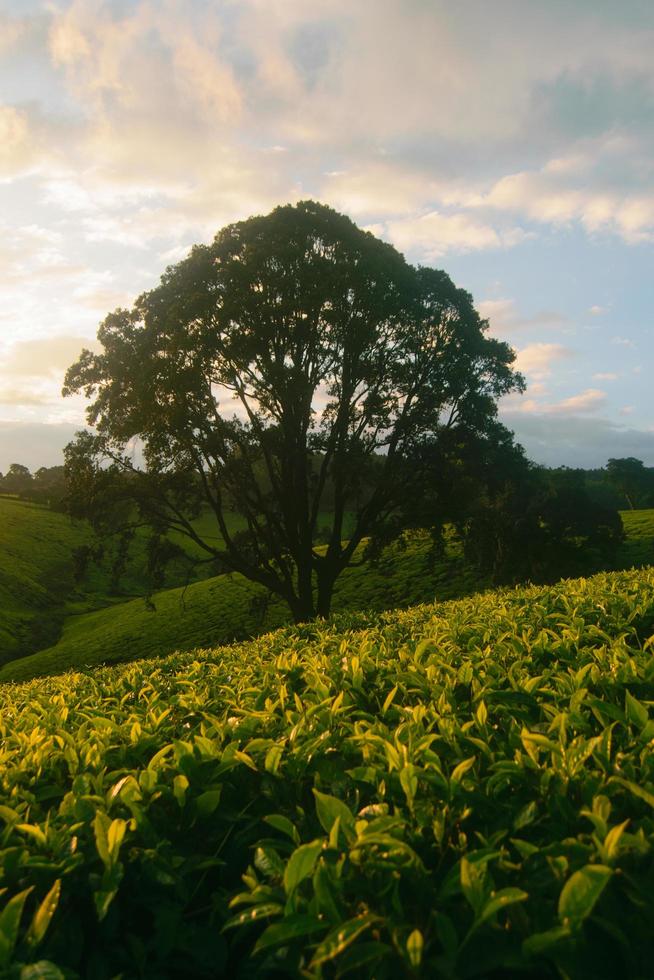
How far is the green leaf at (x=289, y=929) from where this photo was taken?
79.9 inches

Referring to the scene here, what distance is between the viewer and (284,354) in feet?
67.2

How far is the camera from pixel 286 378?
2030cm

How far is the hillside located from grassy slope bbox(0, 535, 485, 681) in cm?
3005

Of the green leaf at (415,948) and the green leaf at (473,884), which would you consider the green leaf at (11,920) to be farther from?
the green leaf at (473,884)

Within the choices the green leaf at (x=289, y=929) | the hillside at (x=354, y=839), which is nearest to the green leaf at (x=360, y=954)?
the hillside at (x=354, y=839)

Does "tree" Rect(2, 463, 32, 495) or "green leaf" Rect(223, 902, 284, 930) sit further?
"tree" Rect(2, 463, 32, 495)

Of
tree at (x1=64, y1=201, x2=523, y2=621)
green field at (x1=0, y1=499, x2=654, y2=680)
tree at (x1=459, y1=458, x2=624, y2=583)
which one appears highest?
tree at (x1=64, y1=201, x2=523, y2=621)

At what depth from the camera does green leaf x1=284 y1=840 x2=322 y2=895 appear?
7.07ft

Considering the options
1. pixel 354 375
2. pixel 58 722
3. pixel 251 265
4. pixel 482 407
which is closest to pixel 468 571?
pixel 482 407

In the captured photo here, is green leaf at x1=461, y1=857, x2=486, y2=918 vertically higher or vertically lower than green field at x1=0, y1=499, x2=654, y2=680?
higher

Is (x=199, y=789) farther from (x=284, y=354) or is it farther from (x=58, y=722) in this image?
(x=284, y=354)

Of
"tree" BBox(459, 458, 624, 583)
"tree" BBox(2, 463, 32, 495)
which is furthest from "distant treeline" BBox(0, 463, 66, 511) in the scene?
"tree" BBox(459, 458, 624, 583)

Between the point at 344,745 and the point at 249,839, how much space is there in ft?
2.04

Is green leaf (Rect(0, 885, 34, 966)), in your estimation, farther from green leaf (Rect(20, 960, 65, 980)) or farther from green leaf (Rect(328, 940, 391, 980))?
green leaf (Rect(328, 940, 391, 980))
